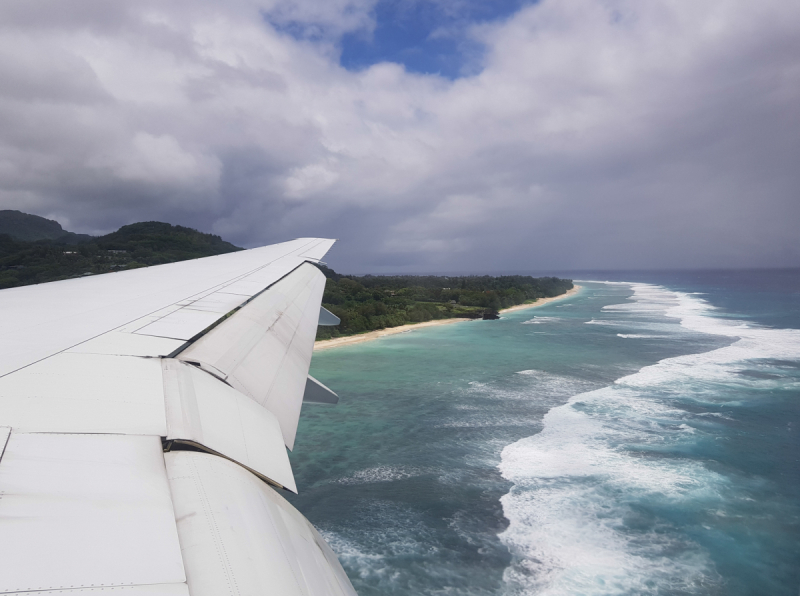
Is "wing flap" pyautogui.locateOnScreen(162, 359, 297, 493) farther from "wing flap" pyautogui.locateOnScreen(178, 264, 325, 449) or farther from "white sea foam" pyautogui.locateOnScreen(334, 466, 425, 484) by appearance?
"white sea foam" pyautogui.locateOnScreen(334, 466, 425, 484)

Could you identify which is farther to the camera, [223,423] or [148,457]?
[223,423]

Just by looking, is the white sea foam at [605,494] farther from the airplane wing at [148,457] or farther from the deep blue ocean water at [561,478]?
the airplane wing at [148,457]

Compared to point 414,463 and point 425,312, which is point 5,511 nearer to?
point 414,463

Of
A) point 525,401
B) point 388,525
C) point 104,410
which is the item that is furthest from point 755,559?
point 104,410

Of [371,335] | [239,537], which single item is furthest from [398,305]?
[239,537]

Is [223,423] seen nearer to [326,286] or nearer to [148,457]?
[148,457]

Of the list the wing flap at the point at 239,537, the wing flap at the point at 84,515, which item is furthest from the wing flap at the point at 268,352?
the wing flap at the point at 84,515
